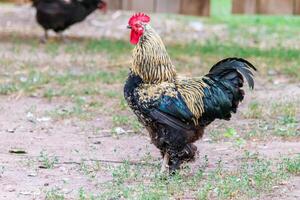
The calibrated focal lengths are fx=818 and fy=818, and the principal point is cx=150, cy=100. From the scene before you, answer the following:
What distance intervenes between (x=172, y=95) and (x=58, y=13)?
767 centimetres

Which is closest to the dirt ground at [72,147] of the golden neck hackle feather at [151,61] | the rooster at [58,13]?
the golden neck hackle feather at [151,61]

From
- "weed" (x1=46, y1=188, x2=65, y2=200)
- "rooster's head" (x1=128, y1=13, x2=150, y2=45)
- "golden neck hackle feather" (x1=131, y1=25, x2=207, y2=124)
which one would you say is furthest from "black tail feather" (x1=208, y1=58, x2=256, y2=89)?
"weed" (x1=46, y1=188, x2=65, y2=200)

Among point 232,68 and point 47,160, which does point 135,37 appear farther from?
point 47,160

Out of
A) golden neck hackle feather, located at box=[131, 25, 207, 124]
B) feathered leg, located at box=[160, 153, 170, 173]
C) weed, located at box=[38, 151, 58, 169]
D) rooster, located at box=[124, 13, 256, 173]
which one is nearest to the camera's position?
rooster, located at box=[124, 13, 256, 173]

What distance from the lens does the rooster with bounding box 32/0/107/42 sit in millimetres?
13945

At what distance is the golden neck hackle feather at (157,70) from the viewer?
6.70m

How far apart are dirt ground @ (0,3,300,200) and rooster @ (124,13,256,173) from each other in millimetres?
526

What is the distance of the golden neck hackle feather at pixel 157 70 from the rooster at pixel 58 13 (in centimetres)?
719

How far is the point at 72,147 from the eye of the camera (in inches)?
311

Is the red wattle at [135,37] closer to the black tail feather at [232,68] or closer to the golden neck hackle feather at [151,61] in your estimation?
the golden neck hackle feather at [151,61]

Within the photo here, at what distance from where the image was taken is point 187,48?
43.6 feet

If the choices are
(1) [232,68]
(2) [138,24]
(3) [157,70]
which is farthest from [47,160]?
(1) [232,68]

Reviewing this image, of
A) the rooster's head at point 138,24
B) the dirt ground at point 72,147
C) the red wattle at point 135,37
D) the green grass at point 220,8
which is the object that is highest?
the rooster's head at point 138,24

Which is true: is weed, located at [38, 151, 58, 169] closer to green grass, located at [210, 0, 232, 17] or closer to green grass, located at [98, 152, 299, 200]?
green grass, located at [98, 152, 299, 200]
